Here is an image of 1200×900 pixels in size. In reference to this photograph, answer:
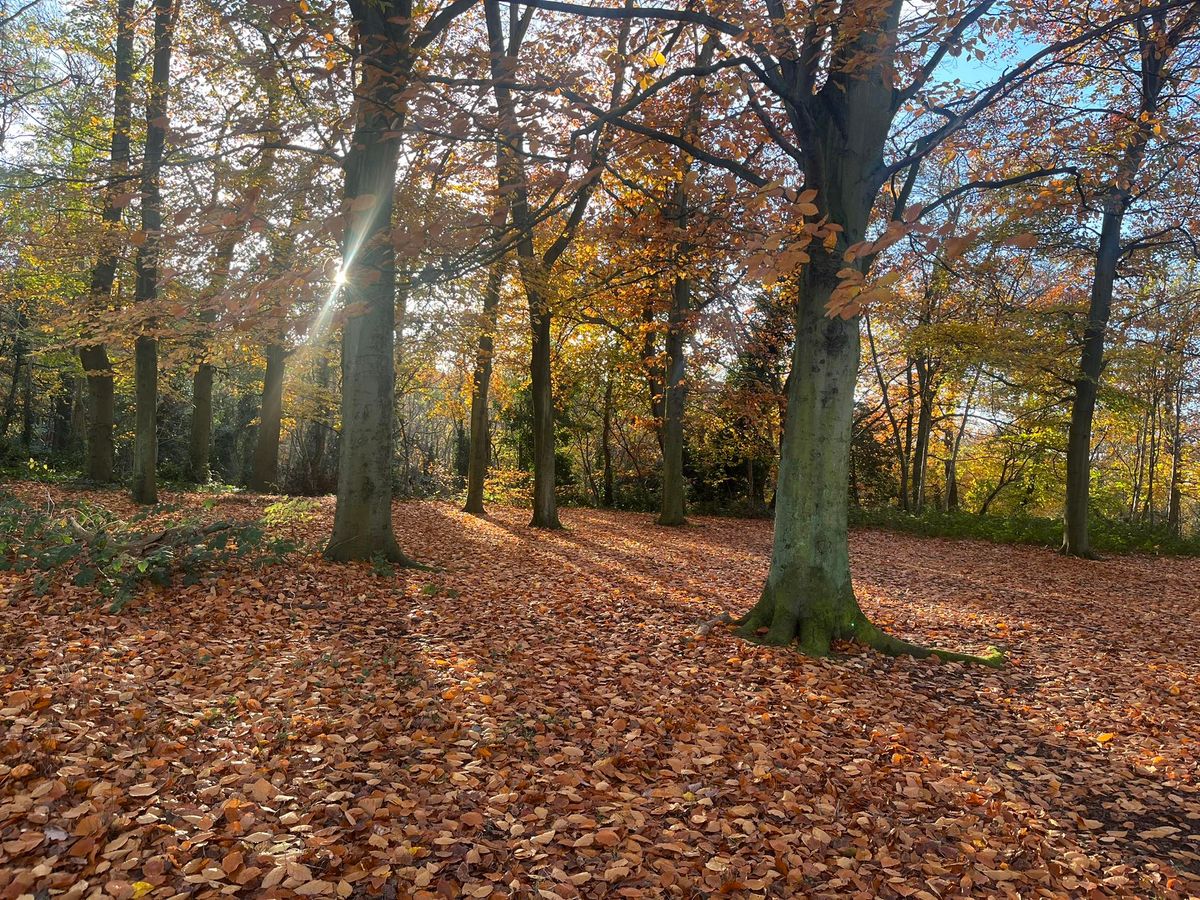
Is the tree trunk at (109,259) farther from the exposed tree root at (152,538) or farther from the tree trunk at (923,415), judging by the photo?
the tree trunk at (923,415)

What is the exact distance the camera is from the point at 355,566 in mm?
7316

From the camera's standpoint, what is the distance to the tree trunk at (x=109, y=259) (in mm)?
10496

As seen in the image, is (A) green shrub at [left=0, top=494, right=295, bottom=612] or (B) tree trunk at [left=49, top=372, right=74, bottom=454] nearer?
(A) green shrub at [left=0, top=494, right=295, bottom=612]

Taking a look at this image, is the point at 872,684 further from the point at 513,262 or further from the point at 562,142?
the point at 513,262

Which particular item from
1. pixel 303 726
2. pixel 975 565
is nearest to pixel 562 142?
pixel 303 726

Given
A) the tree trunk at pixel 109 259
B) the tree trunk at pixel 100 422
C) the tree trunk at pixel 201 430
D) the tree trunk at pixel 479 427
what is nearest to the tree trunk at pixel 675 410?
the tree trunk at pixel 479 427

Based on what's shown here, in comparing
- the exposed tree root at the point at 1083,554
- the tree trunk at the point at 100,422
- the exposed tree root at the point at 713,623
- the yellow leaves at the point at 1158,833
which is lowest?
the yellow leaves at the point at 1158,833

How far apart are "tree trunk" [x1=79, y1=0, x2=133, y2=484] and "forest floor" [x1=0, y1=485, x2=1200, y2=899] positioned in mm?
6912

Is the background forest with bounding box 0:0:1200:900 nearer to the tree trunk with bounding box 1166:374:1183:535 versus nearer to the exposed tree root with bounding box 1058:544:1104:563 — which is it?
the exposed tree root with bounding box 1058:544:1104:563

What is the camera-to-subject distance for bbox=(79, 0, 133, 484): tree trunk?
10.5 metres

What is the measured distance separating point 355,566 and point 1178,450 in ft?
80.4

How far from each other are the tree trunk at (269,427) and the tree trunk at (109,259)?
117 inches

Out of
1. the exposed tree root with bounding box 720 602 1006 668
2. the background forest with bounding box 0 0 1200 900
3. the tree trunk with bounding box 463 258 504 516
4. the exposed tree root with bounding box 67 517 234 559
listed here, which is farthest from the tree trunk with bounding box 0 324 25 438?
the exposed tree root with bounding box 720 602 1006 668

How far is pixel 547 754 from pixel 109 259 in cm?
1235
